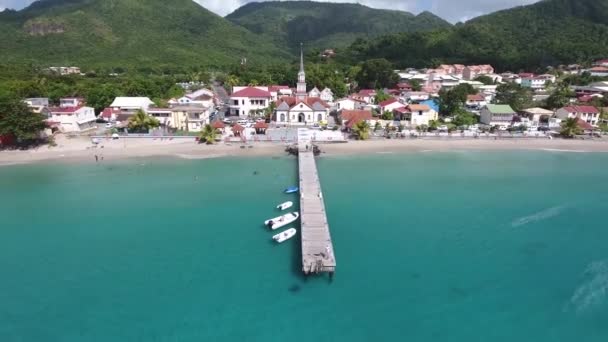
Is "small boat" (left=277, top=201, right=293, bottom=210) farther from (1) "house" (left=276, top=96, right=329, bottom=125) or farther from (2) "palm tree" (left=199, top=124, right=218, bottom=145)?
(1) "house" (left=276, top=96, right=329, bottom=125)

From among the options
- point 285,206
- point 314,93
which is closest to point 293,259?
point 285,206

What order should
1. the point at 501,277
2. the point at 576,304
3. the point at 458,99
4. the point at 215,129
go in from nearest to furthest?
the point at 576,304 → the point at 501,277 → the point at 215,129 → the point at 458,99

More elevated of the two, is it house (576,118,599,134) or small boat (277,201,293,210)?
house (576,118,599,134)

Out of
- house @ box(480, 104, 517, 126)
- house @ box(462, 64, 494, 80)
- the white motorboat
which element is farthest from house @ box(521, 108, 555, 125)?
the white motorboat

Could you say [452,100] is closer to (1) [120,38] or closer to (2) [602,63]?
(2) [602,63]

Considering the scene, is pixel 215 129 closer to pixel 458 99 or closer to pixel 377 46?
pixel 458 99

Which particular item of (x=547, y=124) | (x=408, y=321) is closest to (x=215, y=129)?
(x=408, y=321)
